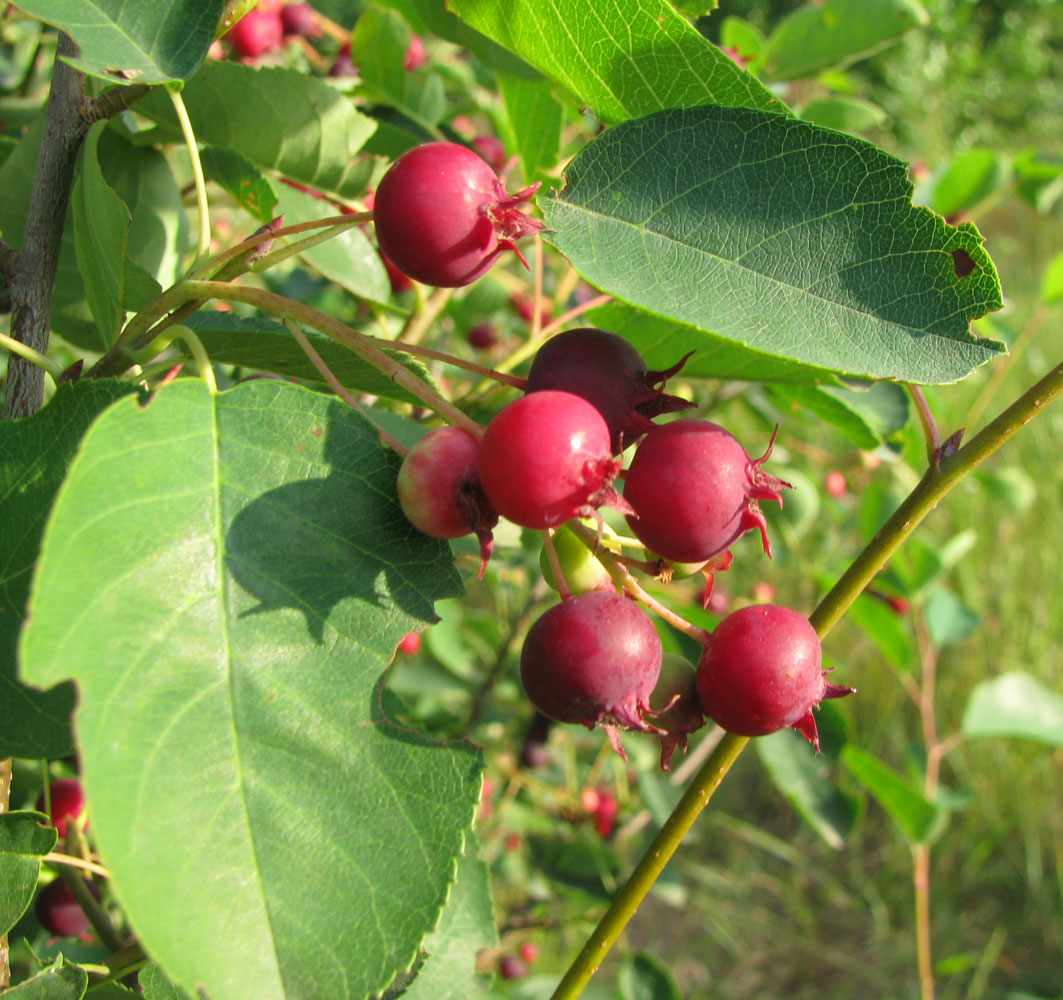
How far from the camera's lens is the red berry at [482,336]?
209cm

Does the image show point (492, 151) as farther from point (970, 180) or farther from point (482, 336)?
point (970, 180)

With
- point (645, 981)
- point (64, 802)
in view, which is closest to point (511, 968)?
point (645, 981)

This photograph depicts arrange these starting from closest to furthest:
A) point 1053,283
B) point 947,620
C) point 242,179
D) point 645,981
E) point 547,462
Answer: point 547,462 < point 242,179 < point 645,981 < point 1053,283 < point 947,620

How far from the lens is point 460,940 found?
102 cm

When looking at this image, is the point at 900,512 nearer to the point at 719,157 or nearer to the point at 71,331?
the point at 719,157

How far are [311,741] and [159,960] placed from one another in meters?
0.14

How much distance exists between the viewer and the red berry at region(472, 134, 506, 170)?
133 centimetres

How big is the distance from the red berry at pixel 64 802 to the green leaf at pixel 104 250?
615mm

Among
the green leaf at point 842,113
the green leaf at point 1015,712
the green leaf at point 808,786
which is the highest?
the green leaf at point 842,113

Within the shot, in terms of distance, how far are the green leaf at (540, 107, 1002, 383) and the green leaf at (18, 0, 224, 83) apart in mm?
283

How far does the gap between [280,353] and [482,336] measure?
1.42 meters

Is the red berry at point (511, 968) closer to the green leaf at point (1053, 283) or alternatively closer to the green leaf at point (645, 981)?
the green leaf at point (645, 981)

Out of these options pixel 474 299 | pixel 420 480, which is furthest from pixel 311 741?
pixel 474 299

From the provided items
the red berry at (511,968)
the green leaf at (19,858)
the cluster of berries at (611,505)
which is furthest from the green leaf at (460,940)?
the red berry at (511,968)
